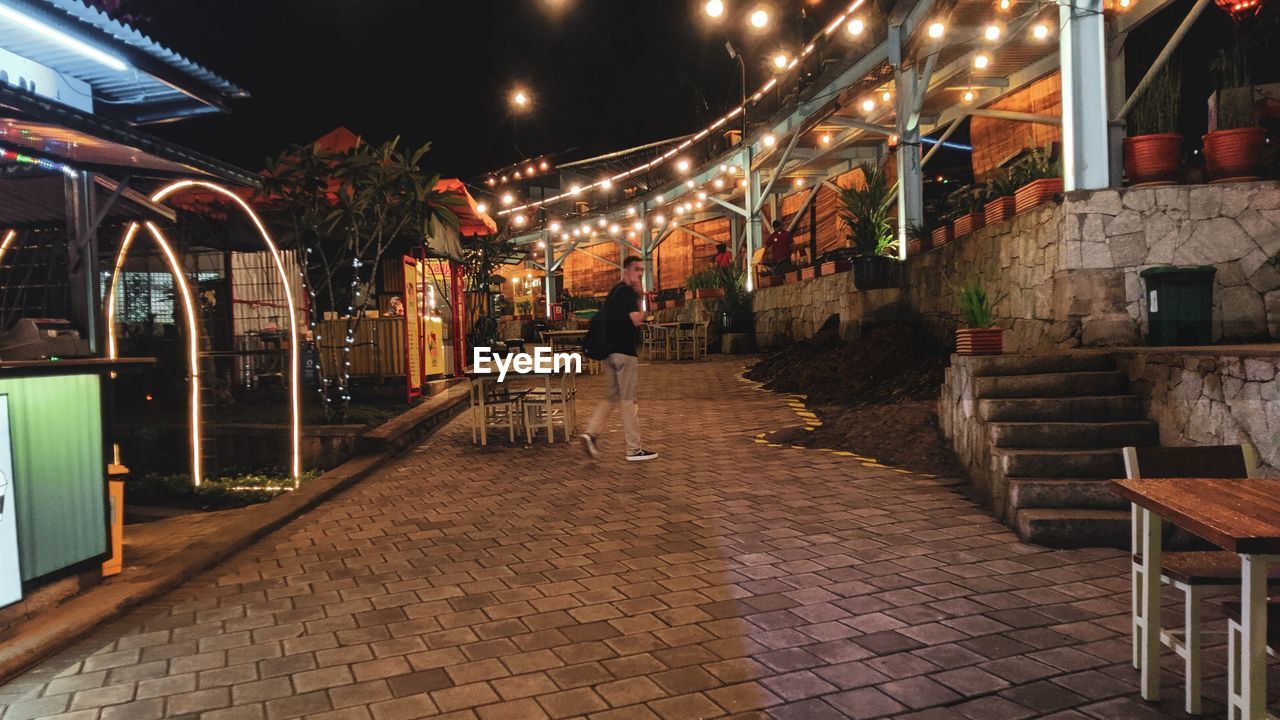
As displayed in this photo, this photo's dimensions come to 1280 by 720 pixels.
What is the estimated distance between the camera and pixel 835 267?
13.8 metres

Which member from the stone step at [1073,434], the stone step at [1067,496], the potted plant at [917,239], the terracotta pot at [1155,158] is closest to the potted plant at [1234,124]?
the terracotta pot at [1155,158]

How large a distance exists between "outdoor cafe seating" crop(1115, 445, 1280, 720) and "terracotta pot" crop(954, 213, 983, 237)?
6.75m

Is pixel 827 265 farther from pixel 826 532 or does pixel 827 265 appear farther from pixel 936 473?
pixel 826 532

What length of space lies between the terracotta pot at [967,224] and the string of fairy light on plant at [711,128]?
659 centimetres

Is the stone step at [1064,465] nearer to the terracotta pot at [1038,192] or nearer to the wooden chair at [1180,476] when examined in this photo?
the wooden chair at [1180,476]

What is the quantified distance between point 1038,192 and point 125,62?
816 centimetres

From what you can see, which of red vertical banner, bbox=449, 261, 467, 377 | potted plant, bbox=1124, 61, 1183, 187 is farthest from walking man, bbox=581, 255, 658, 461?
red vertical banner, bbox=449, 261, 467, 377

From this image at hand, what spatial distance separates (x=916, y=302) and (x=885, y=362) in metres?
1.56

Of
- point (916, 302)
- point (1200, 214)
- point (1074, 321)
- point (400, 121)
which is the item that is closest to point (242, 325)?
point (400, 121)

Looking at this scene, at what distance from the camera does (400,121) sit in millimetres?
20859

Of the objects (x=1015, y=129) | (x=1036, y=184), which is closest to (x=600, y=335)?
(x=1036, y=184)

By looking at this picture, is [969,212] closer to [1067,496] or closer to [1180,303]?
[1180,303]

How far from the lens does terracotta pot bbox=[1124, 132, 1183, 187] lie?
22.5 feet

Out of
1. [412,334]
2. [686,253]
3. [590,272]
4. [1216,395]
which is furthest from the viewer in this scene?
[590,272]
